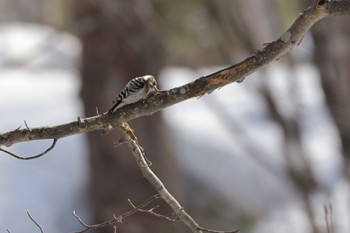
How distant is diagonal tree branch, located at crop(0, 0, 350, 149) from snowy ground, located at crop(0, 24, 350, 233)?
4057mm

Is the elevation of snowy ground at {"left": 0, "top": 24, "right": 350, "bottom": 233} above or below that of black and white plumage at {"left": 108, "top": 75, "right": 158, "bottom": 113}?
above

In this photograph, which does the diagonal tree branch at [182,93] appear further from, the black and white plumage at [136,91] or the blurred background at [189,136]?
the blurred background at [189,136]

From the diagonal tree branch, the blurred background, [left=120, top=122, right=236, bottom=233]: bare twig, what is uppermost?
the blurred background

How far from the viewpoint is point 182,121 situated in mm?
8320

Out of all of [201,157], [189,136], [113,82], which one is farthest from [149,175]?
[189,136]

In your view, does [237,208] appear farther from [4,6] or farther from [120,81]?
[4,6]

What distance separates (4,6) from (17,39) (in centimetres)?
458

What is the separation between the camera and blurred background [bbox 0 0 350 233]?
6.22m

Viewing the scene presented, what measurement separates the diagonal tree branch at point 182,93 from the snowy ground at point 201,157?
4.06 meters

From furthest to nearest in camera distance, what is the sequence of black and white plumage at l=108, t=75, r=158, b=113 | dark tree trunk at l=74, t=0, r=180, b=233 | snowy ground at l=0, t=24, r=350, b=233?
1. snowy ground at l=0, t=24, r=350, b=233
2. dark tree trunk at l=74, t=0, r=180, b=233
3. black and white plumage at l=108, t=75, r=158, b=113

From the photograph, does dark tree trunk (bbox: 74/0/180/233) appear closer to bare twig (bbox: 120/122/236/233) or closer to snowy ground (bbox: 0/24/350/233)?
snowy ground (bbox: 0/24/350/233)

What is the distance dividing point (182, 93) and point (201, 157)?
5665 millimetres

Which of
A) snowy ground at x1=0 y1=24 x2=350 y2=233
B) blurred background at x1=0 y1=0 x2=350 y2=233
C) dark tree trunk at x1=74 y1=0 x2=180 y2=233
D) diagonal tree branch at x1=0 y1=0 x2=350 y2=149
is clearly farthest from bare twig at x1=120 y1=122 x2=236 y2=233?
dark tree trunk at x1=74 y1=0 x2=180 y2=233

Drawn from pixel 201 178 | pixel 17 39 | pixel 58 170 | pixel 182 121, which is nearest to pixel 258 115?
pixel 182 121
